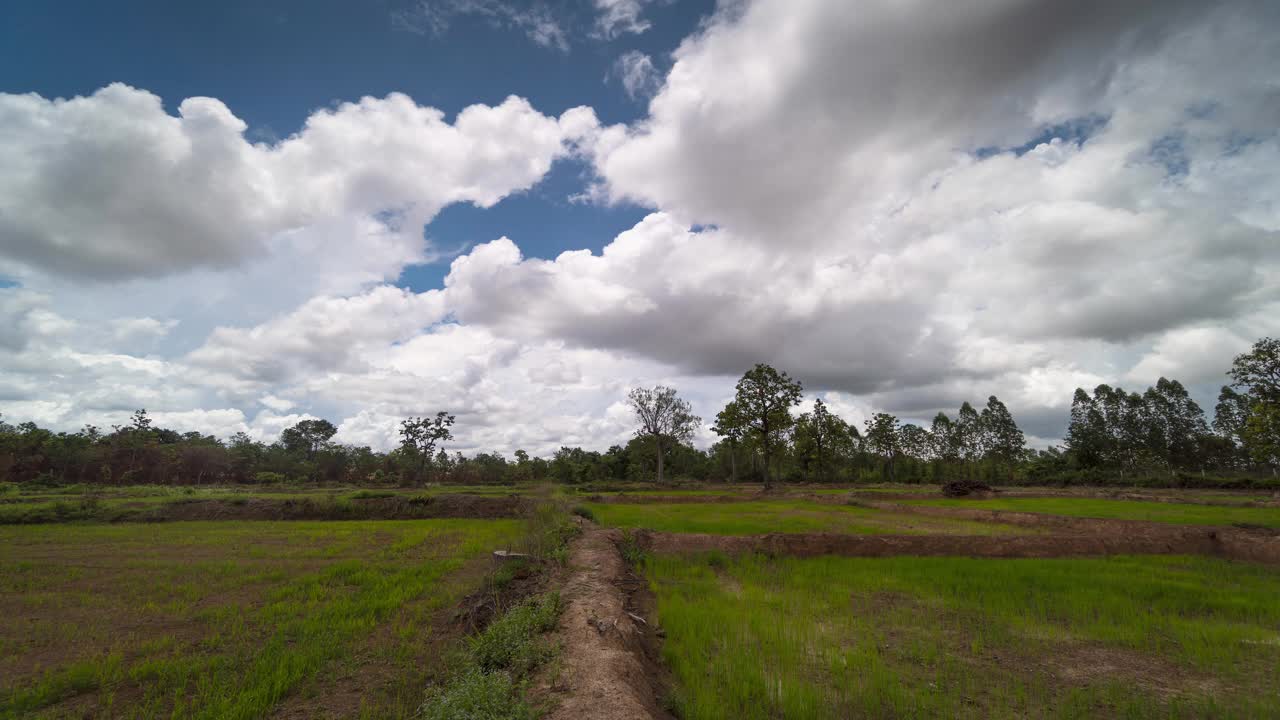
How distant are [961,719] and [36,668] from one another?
11753 mm

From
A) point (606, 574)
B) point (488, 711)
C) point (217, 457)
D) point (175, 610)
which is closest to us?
point (488, 711)

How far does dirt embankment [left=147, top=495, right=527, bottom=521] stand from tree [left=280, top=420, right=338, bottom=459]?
69.7 metres

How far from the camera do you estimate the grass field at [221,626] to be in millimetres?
5816

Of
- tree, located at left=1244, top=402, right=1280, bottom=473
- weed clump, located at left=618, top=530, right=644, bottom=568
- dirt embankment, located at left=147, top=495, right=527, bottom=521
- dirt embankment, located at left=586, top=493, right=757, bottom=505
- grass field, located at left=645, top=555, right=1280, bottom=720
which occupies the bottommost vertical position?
dirt embankment, located at left=586, top=493, right=757, bottom=505

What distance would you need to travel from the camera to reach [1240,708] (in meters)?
5.33

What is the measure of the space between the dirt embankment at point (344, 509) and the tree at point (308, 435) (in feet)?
229

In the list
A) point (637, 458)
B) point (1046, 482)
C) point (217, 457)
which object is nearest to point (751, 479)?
point (637, 458)

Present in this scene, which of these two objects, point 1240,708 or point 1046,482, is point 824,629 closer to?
point 1240,708

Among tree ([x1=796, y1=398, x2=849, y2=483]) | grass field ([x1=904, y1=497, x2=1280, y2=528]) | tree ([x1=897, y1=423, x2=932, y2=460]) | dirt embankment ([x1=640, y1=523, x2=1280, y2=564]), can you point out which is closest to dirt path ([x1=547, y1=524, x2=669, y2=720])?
dirt embankment ([x1=640, y1=523, x2=1280, y2=564])

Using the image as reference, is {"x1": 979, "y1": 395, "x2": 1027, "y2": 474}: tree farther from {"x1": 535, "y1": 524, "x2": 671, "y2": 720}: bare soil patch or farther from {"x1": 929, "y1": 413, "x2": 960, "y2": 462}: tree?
{"x1": 535, "y1": 524, "x2": 671, "y2": 720}: bare soil patch

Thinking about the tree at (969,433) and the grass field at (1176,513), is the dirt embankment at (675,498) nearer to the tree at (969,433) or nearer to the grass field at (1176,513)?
the grass field at (1176,513)

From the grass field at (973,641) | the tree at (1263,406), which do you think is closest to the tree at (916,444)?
the tree at (1263,406)

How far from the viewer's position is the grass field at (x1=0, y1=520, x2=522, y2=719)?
5816mm

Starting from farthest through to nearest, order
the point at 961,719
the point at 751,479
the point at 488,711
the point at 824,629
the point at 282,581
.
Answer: the point at 751,479 < the point at 282,581 < the point at 824,629 < the point at 961,719 < the point at 488,711
